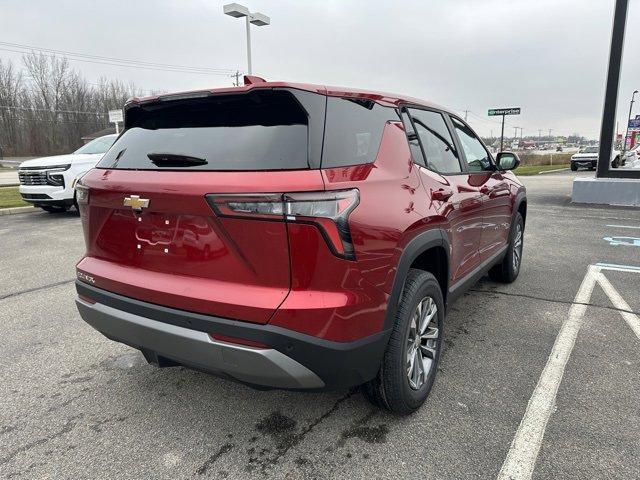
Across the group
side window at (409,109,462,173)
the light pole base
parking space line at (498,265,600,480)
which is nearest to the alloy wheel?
parking space line at (498,265,600,480)

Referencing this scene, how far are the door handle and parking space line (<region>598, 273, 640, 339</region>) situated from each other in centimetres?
214

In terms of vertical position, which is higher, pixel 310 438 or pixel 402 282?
pixel 402 282

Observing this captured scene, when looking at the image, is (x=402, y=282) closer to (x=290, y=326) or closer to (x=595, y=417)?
(x=290, y=326)

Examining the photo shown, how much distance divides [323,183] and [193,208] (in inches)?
23.2

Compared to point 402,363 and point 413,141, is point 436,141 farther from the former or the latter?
point 402,363

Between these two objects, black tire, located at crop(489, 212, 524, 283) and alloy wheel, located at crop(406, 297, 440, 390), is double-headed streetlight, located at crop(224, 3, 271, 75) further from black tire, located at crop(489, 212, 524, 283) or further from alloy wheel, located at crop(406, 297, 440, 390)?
alloy wheel, located at crop(406, 297, 440, 390)

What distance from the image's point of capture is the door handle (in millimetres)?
2676

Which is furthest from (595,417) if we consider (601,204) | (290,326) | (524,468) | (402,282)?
(601,204)

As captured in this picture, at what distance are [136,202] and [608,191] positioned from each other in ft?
42.6

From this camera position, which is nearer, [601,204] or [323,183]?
[323,183]

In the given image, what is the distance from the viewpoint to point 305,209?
6.18ft

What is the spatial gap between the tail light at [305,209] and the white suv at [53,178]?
859cm

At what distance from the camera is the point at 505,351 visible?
3.39 metres

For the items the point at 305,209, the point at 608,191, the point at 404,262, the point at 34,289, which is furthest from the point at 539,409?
the point at 608,191
